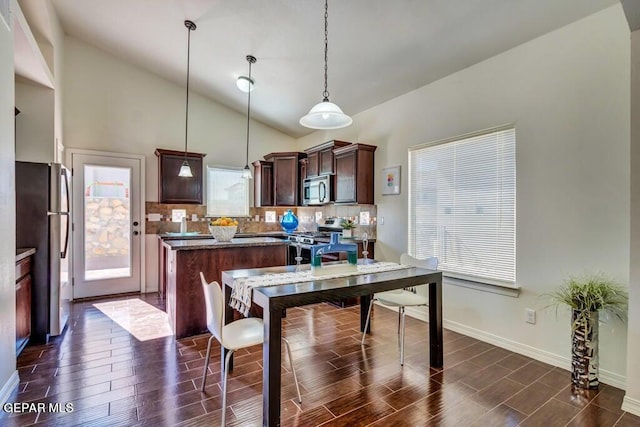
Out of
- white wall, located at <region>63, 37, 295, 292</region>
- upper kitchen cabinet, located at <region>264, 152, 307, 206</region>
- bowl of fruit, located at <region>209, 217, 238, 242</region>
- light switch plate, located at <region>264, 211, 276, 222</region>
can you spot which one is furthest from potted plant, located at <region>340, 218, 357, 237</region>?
white wall, located at <region>63, 37, 295, 292</region>

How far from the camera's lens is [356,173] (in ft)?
14.3

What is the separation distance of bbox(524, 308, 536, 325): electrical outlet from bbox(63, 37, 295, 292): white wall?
4415 millimetres

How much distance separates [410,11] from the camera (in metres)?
2.71

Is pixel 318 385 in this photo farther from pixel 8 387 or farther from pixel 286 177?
pixel 286 177

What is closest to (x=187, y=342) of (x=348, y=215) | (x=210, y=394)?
(x=210, y=394)

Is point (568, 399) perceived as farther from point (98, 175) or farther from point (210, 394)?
point (98, 175)

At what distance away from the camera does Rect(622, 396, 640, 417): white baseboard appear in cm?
197

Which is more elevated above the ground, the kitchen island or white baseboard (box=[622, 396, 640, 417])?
the kitchen island

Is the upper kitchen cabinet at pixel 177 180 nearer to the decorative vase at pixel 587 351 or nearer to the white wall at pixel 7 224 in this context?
the white wall at pixel 7 224

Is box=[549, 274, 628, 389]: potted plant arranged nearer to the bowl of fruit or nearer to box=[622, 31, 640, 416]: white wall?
box=[622, 31, 640, 416]: white wall

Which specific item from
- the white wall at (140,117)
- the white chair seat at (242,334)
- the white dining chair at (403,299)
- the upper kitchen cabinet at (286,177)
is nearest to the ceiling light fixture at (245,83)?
the white wall at (140,117)

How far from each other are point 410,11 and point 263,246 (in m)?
2.67

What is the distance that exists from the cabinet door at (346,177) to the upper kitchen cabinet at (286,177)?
109cm

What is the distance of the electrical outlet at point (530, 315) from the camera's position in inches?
109
